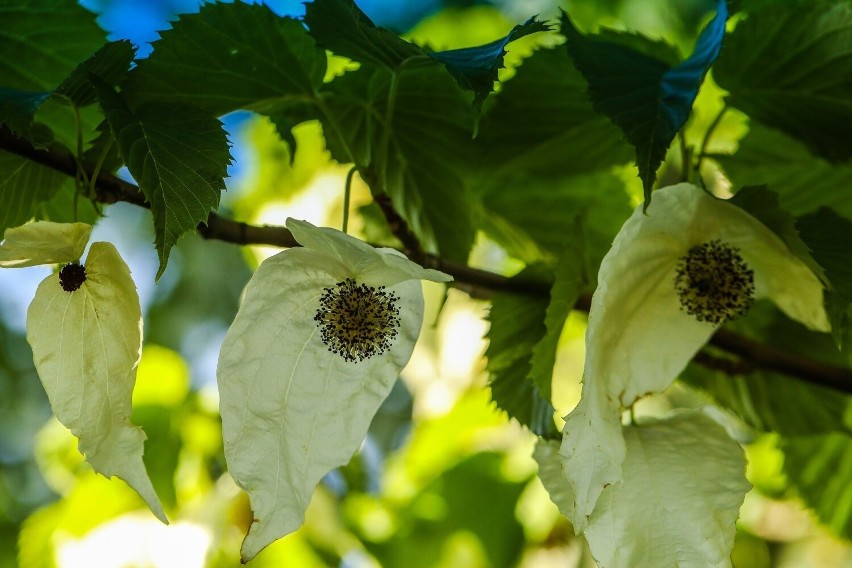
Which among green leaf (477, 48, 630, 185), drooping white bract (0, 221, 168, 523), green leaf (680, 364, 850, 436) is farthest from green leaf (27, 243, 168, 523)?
green leaf (680, 364, 850, 436)

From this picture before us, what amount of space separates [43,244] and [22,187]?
0.24 feet

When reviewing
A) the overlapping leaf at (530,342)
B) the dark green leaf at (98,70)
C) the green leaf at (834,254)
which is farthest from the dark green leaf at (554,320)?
the dark green leaf at (98,70)

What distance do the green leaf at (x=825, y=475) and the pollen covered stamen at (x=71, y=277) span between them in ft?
1.58

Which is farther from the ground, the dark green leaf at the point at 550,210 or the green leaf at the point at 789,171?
the green leaf at the point at 789,171

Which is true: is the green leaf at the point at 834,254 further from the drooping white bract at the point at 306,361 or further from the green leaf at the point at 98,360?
the green leaf at the point at 98,360

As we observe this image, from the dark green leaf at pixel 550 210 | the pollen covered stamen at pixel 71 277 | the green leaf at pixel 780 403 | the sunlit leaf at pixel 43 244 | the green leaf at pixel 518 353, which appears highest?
the sunlit leaf at pixel 43 244

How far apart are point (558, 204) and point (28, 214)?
328 mm

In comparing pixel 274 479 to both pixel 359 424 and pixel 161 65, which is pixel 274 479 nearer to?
pixel 359 424

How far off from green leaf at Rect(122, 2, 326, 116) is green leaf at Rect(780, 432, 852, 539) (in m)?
0.43

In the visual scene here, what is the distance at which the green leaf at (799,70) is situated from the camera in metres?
0.46

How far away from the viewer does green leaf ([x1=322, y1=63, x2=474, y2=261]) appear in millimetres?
461

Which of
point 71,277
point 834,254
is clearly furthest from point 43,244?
point 834,254

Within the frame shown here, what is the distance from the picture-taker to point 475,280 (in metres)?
0.46

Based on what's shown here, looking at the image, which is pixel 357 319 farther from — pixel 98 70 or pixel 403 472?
pixel 403 472
